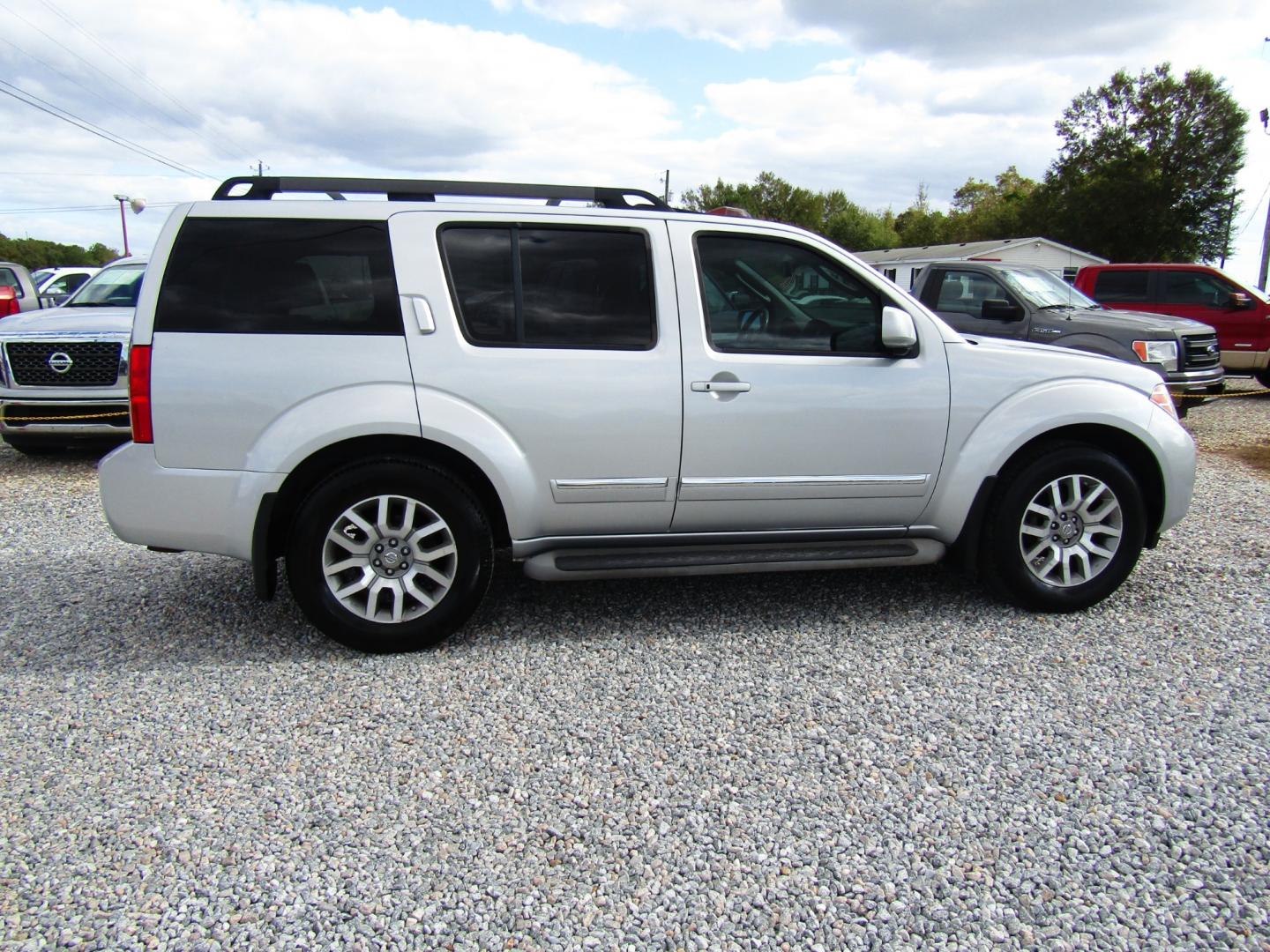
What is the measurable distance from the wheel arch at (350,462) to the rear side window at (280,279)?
0.46 metres

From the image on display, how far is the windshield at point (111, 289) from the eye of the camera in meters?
9.45

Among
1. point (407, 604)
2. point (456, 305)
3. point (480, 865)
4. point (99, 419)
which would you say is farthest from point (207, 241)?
point (99, 419)

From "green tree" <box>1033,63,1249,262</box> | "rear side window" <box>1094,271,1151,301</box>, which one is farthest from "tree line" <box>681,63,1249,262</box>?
"rear side window" <box>1094,271,1151,301</box>

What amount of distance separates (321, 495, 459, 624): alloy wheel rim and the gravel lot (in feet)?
0.85

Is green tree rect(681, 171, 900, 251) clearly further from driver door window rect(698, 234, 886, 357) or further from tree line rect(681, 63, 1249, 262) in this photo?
driver door window rect(698, 234, 886, 357)

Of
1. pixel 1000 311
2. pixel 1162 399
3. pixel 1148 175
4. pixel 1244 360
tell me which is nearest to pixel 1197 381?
pixel 1000 311

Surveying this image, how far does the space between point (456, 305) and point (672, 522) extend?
1311mm

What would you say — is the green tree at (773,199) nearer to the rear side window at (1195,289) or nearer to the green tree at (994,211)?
the green tree at (994,211)

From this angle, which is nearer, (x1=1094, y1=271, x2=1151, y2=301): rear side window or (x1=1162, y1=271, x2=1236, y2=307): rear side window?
(x1=1162, y1=271, x2=1236, y2=307): rear side window

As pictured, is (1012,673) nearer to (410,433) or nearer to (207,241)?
(410,433)

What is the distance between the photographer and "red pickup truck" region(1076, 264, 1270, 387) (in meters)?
13.8

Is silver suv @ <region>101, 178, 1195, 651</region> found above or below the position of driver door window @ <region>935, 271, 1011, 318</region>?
below

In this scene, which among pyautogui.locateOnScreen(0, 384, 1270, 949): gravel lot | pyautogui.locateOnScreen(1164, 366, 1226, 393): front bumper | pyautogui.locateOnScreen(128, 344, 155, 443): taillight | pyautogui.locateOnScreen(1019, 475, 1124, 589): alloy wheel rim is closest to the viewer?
pyautogui.locateOnScreen(0, 384, 1270, 949): gravel lot

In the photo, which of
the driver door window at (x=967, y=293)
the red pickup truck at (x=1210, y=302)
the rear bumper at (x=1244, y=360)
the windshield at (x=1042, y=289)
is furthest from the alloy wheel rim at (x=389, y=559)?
the rear bumper at (x=1244, y=360)
